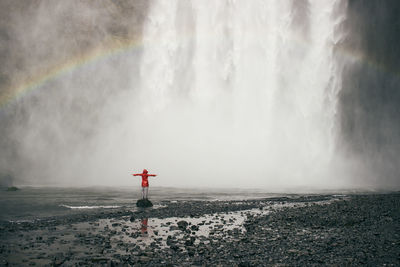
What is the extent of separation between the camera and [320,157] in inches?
1778

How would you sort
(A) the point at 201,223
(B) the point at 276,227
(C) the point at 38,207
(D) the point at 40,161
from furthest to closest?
(D) the point at 40,161, (C) the point at 38,207, (A) the point at 201,223, (B) the point at 276,227

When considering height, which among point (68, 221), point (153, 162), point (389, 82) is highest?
point (389, 82)

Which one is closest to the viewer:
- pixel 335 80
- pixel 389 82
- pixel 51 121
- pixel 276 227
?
pixel 276 227

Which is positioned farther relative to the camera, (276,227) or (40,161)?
(40,161)

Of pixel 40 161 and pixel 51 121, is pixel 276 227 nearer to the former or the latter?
pixel 40 161

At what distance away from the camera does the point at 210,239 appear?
34.5 feet

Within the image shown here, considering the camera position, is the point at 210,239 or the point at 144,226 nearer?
the point at 210,239

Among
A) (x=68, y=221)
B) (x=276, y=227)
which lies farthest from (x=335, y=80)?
(x=68, y=221)

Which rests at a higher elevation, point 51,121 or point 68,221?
point 51,121

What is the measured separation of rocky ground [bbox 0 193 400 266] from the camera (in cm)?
845

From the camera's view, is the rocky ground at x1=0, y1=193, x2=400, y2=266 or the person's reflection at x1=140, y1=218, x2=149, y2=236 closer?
the rocky ground at x1=0, y1=193, x2=400, y2=266

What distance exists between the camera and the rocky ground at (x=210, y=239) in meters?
8.45

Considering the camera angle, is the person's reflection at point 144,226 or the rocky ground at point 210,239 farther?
the person's reflection at point 144,226

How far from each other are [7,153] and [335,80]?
6643 cm
